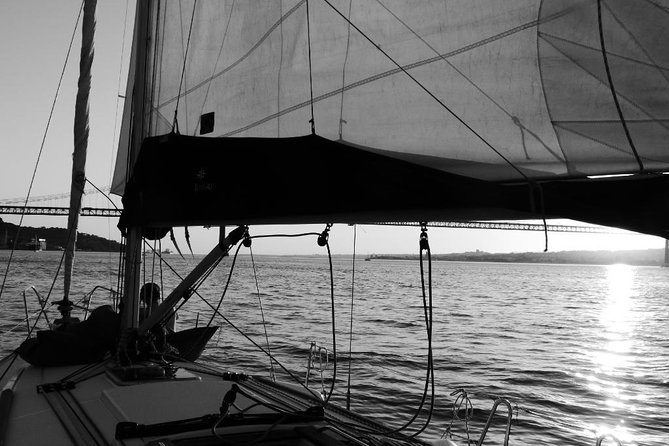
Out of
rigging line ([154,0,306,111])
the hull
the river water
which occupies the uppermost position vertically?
rigging line ([154,0,306,111])

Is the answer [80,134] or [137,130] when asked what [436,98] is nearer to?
A: [137,130]

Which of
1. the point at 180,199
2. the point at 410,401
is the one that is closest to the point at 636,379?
the point at 410,401

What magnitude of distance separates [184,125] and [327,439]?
2.54 meters

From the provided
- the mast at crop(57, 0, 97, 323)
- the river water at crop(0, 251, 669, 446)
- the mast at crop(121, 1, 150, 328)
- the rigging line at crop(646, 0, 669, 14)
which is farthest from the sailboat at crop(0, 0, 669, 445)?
the mast at crop(57, 0, 97, 323)

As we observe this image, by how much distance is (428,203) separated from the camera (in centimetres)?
236

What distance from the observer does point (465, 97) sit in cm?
262

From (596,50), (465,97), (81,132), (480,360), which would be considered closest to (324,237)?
(465,97)

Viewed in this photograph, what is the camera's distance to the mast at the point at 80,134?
608 cm

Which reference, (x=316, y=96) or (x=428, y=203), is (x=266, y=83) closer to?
(x=316, y=96)

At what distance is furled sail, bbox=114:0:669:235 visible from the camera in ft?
6.92

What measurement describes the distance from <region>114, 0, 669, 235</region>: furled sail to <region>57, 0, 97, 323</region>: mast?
249cm

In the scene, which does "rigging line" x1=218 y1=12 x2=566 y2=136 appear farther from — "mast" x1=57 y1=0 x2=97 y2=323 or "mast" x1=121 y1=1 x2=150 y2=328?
"mast" x1=57 y1=0 x2=97 y2=323

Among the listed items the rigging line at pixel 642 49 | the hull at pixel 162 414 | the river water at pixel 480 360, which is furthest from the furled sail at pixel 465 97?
the river water at pixel 480 360

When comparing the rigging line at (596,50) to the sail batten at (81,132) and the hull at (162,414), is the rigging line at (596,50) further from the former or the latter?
the sail batten at (81,132)
